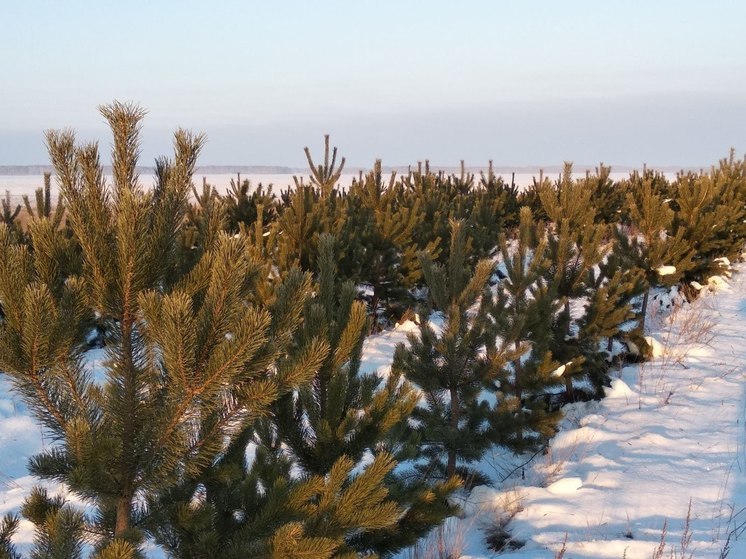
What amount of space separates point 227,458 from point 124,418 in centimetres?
59

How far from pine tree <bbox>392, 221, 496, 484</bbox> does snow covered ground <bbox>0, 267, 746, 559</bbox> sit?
1.58 feet

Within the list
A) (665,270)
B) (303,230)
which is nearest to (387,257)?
(303,230)

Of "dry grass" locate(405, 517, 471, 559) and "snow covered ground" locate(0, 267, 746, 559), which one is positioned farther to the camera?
"snow covered ground" locate(0, 267, 746, 559)

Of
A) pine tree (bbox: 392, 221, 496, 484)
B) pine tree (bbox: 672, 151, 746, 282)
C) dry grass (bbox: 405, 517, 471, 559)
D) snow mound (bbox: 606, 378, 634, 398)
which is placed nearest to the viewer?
dry grass (bbox: 405, 517, 471, 559)

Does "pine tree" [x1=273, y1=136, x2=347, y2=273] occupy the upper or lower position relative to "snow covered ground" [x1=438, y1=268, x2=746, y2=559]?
upper

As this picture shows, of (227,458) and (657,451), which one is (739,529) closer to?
(657,451)

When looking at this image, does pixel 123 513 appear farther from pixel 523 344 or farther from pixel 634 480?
pixel 634 480

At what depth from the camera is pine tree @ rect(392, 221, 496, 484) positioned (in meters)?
4.84

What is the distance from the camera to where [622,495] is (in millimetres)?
4918

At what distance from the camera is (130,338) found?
205 cm

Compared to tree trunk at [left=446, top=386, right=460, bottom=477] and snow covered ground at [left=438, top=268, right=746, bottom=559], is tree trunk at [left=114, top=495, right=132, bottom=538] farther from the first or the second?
tree trunk at [left=446, top=386, right=460, bottom=477]

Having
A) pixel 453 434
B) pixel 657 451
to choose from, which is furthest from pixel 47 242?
pixel 657 451

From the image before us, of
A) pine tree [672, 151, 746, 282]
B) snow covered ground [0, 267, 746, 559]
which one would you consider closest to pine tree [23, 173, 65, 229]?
snow covered ground [0, 267, 746, 559]

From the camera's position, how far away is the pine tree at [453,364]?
4.84m
